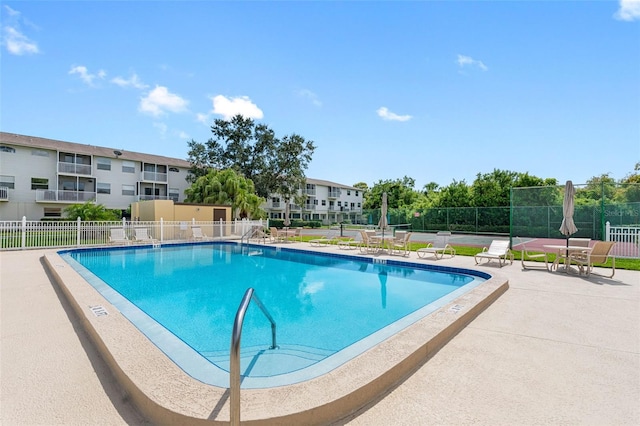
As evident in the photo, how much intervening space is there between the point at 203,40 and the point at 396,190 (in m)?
44.0

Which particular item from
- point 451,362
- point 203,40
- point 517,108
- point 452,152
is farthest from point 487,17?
point 452,152

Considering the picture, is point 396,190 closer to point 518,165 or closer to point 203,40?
point 518,165

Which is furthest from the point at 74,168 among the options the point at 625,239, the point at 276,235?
the point at 625,239

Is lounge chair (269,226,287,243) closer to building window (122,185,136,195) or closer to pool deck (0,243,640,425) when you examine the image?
pool deck (0,243,640,425)

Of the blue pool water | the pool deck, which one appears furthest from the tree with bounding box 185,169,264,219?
the pool deck

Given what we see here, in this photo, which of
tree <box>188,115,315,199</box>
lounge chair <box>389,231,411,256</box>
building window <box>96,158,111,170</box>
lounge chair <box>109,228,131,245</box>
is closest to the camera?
lounge chair <box>389,231,411,256</box>

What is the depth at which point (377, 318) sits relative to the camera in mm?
5574

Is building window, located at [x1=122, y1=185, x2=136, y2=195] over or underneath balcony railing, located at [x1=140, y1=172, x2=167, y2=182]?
underneath

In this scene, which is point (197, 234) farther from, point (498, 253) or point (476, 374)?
point (476, 374)

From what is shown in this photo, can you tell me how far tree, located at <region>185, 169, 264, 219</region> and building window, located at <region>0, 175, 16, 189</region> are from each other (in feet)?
46.8

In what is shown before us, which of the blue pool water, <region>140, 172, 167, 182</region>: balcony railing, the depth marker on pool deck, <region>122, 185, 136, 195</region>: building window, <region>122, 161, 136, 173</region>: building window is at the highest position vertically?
<region>122, 161, 136, 173</region>: building window

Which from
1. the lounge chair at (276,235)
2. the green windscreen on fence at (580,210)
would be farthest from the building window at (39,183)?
the green windscreen on fence at (580,210)

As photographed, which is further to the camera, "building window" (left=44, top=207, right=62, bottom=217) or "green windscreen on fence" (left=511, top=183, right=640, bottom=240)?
"building window" (left=44, top=207, right=62, bottom=217)

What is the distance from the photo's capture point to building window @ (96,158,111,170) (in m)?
31.2
